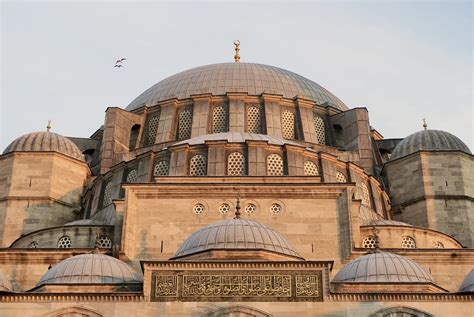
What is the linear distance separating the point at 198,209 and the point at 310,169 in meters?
6.37

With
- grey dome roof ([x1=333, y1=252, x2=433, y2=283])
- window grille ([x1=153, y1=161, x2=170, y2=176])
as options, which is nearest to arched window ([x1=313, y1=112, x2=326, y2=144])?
window grille ([x1=153, y1=161, x2=170, y2=176])

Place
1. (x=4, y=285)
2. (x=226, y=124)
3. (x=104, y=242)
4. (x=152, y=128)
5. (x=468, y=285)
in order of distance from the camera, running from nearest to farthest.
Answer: (x=468, y=285)
(x=4, y=285)
(x=104, y=242)
(x=226, y=124)
(x=152, y=128)

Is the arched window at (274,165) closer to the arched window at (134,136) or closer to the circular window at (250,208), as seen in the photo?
the circular window at (250,208)

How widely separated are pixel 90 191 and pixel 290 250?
13.3 metres

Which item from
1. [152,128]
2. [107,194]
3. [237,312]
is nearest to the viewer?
[237,312]

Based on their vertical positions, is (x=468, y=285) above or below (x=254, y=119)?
below

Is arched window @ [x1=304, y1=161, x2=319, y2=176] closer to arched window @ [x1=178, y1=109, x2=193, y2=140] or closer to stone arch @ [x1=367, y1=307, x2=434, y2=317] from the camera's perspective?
arched window @ [x1=178, y1=109, x2=193, y2=140]

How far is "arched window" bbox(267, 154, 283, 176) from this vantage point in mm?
33781

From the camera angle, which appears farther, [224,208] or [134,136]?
[134,136]

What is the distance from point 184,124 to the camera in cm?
4019

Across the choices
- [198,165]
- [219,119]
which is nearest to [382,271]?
[198,165]

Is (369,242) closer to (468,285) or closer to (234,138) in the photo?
(468,285)

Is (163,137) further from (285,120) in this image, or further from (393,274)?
(393,274)

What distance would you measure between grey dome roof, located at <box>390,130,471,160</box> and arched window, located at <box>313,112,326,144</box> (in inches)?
143
